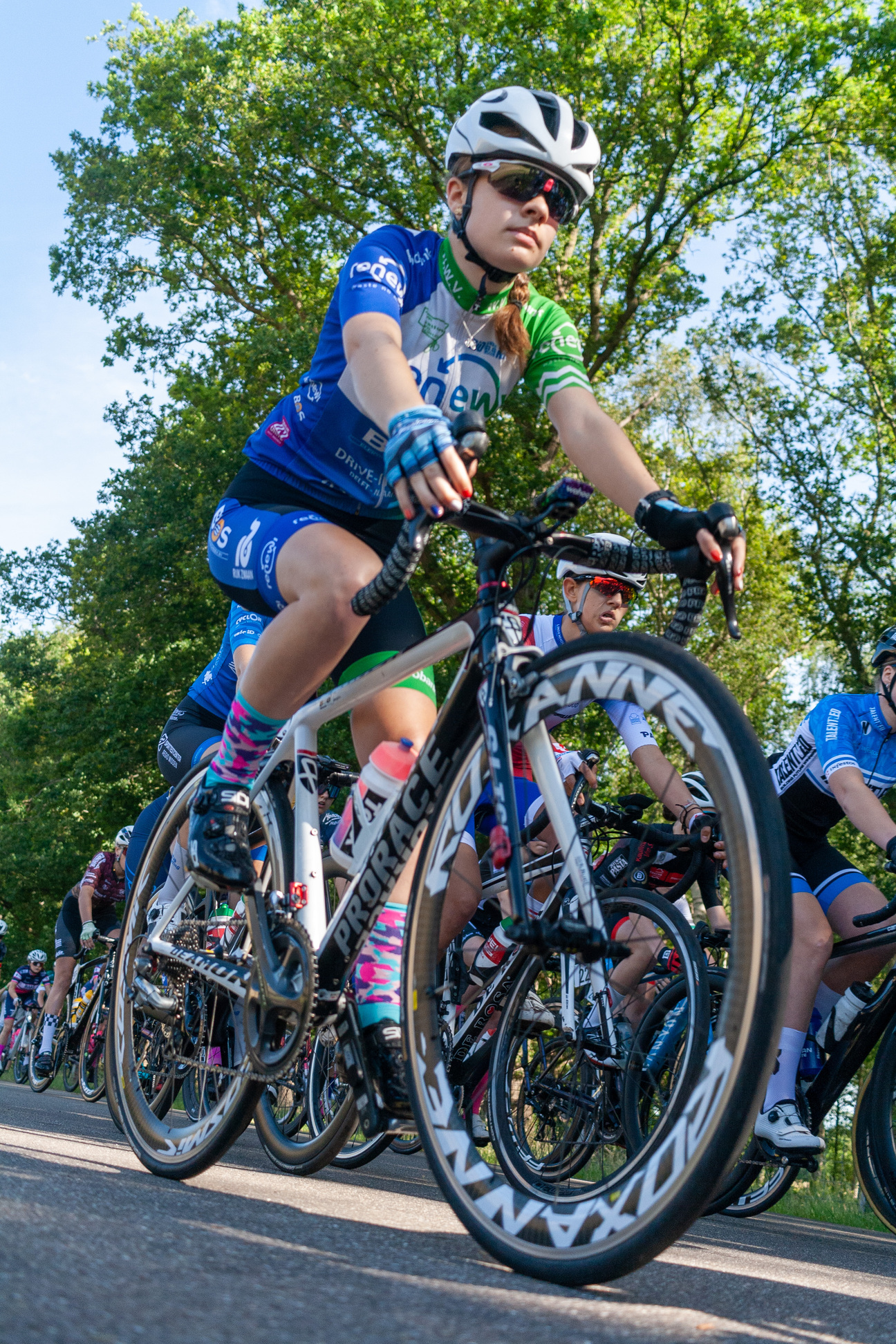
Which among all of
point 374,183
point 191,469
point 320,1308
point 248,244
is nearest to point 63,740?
point 191,469

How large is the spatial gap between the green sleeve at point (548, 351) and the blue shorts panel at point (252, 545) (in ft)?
2.11

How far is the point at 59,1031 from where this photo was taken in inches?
510

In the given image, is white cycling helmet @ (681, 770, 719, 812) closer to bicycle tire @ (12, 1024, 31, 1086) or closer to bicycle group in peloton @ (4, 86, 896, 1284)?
bicycle group in peloton @ (4, 86, 896, 1284)

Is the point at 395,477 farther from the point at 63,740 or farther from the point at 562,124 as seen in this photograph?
the point at 63,740

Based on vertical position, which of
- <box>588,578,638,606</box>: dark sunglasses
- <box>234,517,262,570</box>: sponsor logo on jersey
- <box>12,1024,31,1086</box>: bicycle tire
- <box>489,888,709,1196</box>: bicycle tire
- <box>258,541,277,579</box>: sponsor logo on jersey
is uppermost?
<box>588,578,638,606</box>: dark sunglasses

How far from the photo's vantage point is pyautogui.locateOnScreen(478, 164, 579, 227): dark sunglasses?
2791 mm

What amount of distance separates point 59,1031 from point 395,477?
40.1ft

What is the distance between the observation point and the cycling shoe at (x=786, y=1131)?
432 cm

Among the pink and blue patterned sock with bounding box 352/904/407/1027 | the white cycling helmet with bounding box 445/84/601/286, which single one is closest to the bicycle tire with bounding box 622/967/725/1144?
the pink and blue patterned sock with bounding box 352/904/407/1027

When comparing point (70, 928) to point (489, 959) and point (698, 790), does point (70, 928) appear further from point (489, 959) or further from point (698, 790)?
point (698, 790)

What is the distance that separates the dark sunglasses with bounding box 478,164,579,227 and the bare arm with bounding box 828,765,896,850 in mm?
2397

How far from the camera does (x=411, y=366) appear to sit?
289cm

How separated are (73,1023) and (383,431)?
1106cm

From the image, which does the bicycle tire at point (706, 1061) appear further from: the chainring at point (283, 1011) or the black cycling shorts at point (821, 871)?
the black cycling shorts at point (821, 871)
